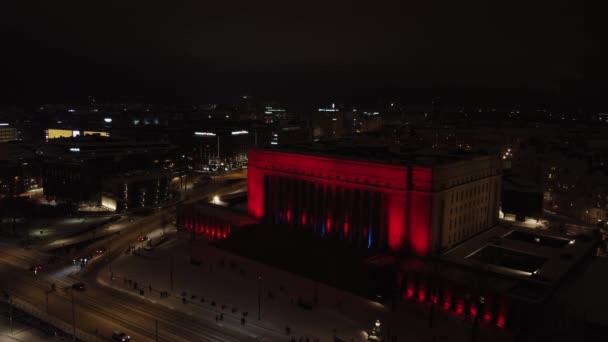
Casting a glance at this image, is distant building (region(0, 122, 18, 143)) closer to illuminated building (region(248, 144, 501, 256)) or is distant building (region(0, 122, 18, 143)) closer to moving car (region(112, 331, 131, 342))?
illuminated building (region(248, 144, 501, 256))

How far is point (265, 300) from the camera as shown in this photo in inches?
1929

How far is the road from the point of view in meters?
41.5

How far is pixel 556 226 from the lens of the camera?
71750mm

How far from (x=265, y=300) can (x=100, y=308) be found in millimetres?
15504

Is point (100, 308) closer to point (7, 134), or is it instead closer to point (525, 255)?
point (525, 255)

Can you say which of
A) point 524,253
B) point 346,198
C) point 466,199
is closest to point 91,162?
point 346,198

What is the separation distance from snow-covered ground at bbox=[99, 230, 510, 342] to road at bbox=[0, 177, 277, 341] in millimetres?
1392

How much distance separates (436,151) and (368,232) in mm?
18944

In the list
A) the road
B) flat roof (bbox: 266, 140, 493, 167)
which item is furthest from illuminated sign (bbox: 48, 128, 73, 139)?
flat roof (bbox: 266, 140, 493, 167)

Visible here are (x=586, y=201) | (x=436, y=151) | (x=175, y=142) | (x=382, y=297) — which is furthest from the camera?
(x=175, y=142)

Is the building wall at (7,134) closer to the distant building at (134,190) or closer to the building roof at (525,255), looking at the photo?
the distant building at (134,190)

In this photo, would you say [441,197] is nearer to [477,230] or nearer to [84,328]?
[477,230]

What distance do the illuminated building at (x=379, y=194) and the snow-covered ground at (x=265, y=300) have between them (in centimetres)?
958

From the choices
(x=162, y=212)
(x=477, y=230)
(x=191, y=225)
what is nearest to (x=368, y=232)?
(x=477, y=230)
